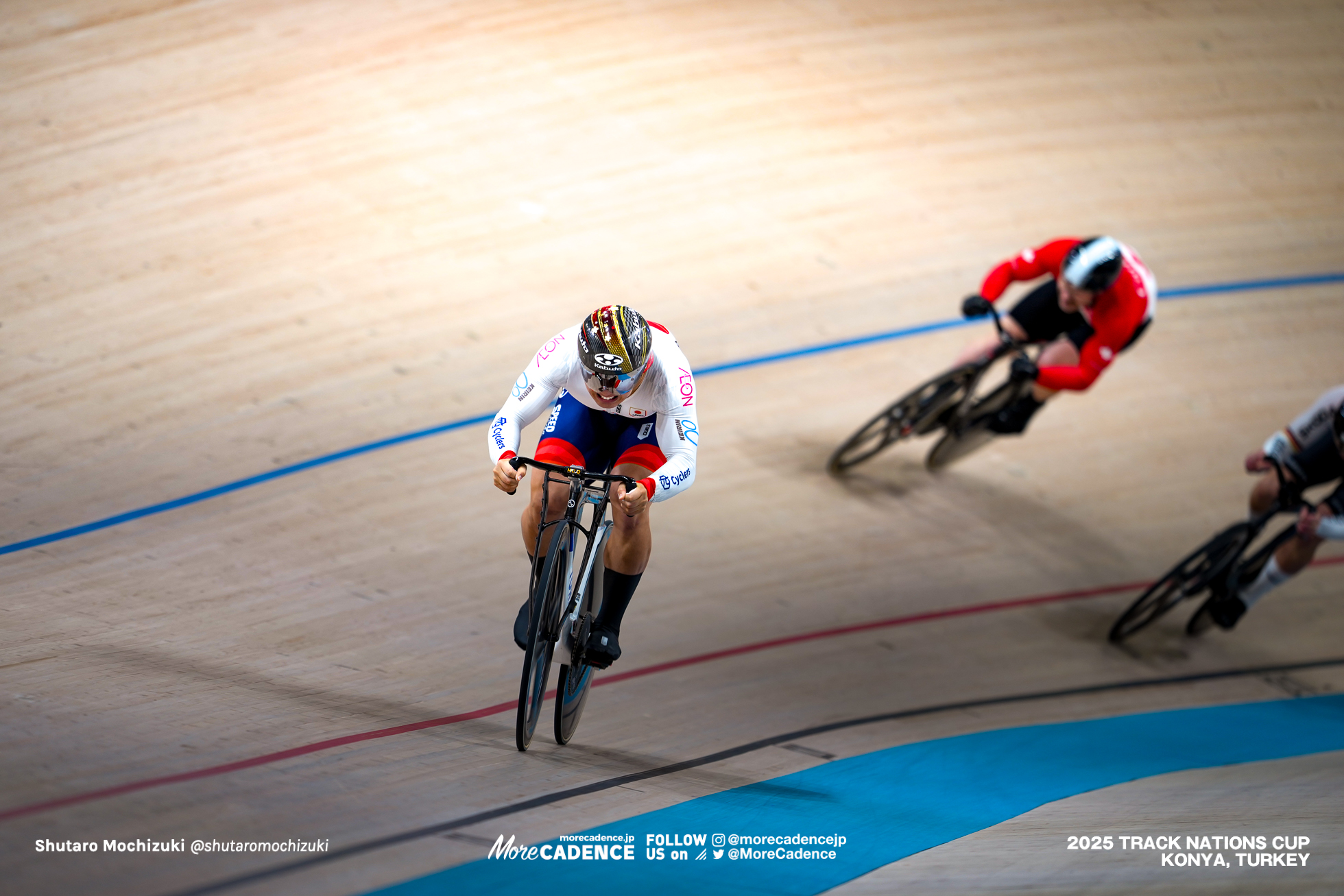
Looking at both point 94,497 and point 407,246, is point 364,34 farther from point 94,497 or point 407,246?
point 94,497

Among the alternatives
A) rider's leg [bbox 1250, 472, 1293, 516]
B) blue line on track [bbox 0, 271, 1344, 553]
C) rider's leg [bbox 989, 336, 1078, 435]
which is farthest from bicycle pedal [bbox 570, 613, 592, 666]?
rider's leg [bbox 1250, 472, 1293, 516]

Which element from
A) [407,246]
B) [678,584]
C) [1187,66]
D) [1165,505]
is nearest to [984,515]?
[1165,505]

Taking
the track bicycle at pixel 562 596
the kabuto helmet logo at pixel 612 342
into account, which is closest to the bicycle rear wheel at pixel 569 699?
the track bicycle at pixel 562 596

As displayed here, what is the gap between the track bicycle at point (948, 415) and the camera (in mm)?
4605

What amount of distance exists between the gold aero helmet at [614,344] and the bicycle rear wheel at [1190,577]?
8.82 feet

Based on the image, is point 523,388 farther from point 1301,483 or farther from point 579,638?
point 1301,483

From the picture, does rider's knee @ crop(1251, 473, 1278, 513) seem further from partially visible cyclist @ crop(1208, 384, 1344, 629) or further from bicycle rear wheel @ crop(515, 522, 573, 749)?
bicycle rear wheel @ crop(515, 522, 573, 749)

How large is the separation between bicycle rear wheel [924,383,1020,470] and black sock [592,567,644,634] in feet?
7.28

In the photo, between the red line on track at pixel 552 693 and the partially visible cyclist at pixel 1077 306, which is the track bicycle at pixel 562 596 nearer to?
the red line on track at pixel 552 693

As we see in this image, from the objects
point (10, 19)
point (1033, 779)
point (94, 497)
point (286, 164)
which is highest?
Result: point (10, 19)

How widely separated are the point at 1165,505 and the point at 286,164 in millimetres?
4487

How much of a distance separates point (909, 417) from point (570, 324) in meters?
1.60

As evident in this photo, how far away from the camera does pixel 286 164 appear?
5.48m

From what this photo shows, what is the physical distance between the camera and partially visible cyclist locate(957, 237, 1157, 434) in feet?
13.6
